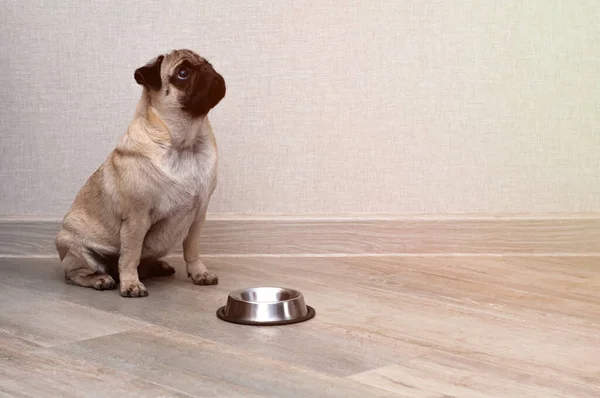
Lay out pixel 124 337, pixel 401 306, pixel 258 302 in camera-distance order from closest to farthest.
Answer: pixel 124 337
pixel 258 302
pixel 401 306

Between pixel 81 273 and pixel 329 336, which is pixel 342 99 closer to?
pixel 81 273

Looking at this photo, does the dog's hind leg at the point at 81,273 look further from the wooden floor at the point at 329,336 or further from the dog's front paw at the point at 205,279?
the dog's front paw at the point at 205,279

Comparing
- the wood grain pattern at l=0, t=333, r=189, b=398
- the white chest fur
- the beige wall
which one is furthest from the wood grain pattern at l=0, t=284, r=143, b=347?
the beige wall

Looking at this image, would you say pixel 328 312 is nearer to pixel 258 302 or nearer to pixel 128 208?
pixel 258 302

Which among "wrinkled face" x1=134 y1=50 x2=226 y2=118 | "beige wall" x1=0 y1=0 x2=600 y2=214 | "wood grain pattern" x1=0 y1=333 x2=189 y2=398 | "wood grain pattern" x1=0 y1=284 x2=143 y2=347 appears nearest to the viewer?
"wood grain pattern" x1=0 y1=333 x2=189 y2=398

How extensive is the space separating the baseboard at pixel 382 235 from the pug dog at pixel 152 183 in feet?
1.76

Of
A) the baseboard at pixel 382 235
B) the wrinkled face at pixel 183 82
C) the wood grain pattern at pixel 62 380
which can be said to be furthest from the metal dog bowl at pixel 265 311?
the baseboard at pixel 382 235

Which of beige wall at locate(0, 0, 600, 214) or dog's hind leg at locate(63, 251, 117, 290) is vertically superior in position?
beige wall at locate(0, 0, 600, 214)

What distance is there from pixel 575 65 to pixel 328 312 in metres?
1.61

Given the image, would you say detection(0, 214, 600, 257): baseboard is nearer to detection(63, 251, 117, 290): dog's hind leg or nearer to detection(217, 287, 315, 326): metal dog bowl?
detection(63, 251, 117, 290): dog's hind leg

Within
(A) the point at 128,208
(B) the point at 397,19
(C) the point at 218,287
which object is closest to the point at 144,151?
(A) the point at 128,208

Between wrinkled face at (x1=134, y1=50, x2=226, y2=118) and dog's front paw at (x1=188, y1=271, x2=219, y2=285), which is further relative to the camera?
dog's front paw at (x1=188, y1=271, x2=219, y2=285)

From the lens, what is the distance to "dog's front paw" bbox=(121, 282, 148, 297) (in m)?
2.75

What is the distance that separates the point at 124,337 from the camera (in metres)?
2.25
